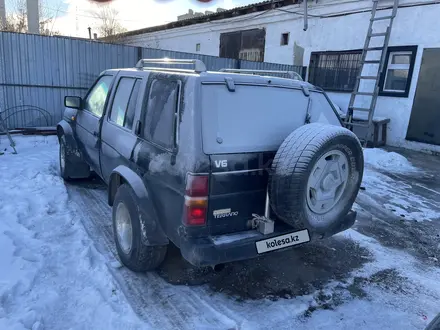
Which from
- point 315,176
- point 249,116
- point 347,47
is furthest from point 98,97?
point 347,47

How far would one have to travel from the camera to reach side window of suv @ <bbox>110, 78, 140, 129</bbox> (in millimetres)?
3410

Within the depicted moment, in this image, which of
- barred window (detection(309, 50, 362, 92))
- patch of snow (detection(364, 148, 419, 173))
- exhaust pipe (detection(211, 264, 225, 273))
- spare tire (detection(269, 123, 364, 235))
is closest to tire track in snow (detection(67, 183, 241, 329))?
exhaust pipe (detection(211, 264, 225, 273))

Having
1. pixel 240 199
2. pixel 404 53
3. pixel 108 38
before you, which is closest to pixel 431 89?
pixel 404 53

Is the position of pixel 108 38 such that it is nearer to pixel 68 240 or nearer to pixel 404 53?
pixel 404 53

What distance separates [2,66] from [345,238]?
8733 mm

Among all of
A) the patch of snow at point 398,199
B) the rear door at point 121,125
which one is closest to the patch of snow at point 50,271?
the rear door at point 121,125

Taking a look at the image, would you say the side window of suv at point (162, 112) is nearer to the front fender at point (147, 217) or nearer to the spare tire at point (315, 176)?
the front fender at point (147, 217)

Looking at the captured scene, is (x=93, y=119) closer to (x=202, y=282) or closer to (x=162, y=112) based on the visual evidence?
(x=162, y=112)

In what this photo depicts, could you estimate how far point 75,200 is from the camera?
4.86 meters

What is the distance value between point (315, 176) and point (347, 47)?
1044cm

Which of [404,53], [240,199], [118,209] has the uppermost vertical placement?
[404,53]

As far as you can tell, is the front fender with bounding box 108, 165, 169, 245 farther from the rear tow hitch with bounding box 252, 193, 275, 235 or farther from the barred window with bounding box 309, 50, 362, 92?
the barred window with bounding box 309, 50, 362, 92

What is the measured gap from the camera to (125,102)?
3.62 meters

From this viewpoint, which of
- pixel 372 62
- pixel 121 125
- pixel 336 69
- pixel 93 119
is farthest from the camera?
pixel 336 69
